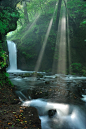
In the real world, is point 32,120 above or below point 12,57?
below

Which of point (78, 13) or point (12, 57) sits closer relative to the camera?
point (12, 57)

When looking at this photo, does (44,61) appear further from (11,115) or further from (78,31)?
(11,115)

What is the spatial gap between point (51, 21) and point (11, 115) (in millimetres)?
22401

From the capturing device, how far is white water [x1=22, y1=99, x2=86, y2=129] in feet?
12.2

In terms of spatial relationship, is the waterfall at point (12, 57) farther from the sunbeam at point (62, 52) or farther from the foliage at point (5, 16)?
the foliage at point (5, 16)

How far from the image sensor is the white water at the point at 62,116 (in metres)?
3.72

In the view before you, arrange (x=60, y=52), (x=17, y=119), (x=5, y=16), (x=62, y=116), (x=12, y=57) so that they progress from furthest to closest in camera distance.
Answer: (x=12, y=57) < (x=60, y=52) < (x=5, y=16) < (x=62, y=116) < (x=17, y=119)

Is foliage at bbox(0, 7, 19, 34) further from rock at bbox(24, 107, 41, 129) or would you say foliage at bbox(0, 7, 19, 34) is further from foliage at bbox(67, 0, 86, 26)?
foliage at bbox(67, 0, 86, 26)

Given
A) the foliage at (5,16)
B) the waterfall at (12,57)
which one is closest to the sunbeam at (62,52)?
the waterfall at (12,57)

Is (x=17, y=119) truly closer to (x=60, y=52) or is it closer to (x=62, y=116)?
(x=62, y=116)

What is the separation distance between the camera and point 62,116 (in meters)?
4.26

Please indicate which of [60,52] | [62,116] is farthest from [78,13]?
[62,116]

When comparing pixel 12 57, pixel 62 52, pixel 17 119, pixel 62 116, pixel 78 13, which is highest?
pixel 78 13

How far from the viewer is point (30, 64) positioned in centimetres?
1930
